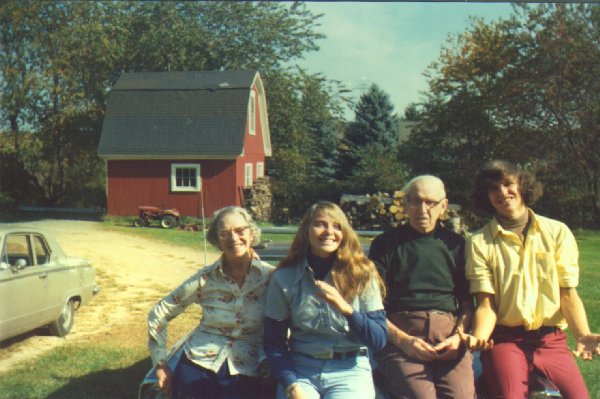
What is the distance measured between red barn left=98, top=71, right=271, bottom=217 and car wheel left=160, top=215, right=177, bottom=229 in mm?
83

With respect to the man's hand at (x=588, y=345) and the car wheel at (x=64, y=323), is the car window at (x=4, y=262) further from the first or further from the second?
the man's hand at (x=588, y=345)

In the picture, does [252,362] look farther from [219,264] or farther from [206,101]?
[206,101]

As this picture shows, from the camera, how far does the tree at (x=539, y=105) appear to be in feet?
13.3

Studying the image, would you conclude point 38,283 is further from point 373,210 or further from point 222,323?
point 373,210

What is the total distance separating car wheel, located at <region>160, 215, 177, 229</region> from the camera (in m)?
4.25

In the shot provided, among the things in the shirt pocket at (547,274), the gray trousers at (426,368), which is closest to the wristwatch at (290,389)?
the gray trousers at (426,368)

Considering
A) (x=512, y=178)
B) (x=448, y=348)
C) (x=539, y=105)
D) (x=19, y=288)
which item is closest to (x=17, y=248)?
(x=19, y=288)

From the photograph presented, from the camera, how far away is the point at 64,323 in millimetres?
4594

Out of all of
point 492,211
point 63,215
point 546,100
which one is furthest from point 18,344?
point 546,100

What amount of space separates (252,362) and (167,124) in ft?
5.97

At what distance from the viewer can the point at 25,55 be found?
4.11 meters

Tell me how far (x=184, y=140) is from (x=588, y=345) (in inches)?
102

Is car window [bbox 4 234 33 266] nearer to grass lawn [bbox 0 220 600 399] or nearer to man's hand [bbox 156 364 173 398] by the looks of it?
grass lawn [bbox 0 220 600 399]

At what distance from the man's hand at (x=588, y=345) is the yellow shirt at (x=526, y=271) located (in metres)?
0.14
